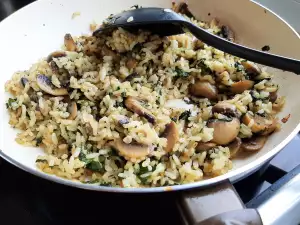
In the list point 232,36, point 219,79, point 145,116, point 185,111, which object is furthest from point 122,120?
point 232,36

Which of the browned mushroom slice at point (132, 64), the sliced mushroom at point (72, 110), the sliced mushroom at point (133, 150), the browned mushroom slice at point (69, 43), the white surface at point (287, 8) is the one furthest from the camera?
the white surface at point (287, 8)

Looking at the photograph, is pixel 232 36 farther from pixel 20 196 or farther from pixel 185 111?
pixel 20 196

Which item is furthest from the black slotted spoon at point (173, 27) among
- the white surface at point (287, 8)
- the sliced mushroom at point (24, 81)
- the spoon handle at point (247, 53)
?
the white surface at point (287, 8)

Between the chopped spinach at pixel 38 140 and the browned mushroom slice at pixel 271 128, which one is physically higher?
the browned mushroom slice at pixel 271 128

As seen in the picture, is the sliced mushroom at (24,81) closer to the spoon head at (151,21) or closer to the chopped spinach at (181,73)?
the spoon head at (151,21)

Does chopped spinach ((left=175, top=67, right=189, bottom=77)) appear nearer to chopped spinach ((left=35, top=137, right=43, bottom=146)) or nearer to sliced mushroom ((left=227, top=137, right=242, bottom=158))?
sliced mushroom ((left=227, top=137, right=242, bottom=158))
